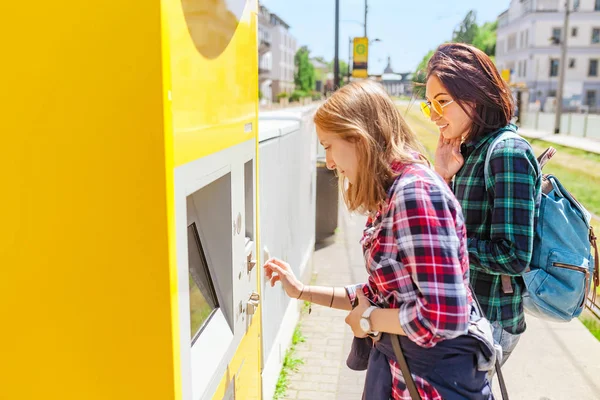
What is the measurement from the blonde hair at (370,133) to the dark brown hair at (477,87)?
1.73ft

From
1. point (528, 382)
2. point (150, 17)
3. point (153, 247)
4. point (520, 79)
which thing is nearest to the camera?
point (150, 17)

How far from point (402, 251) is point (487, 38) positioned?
10876 cm

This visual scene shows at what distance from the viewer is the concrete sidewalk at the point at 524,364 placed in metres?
3.84

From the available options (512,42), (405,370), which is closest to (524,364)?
(405,370)

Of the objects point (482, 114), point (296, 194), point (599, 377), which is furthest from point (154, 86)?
point (599, 377)

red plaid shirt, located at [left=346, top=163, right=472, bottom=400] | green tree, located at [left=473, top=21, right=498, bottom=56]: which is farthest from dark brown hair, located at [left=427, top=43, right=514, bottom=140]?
green tree, located at [left=473, top=21, right=498, bottom=56]

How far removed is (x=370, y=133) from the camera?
5.04 ft

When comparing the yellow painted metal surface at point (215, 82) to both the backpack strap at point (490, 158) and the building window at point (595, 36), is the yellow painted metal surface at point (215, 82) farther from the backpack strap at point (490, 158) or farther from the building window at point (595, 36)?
the building window at point (595, 36)

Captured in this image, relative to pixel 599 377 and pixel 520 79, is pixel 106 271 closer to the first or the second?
pixel 599 377

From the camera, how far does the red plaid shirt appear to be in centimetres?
137

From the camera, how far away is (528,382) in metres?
3.98

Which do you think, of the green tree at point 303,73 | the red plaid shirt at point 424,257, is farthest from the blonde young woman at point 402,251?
the green tree at point 303,73

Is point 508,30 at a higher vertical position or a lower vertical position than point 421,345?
higher

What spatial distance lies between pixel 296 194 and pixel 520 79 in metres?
69.4
